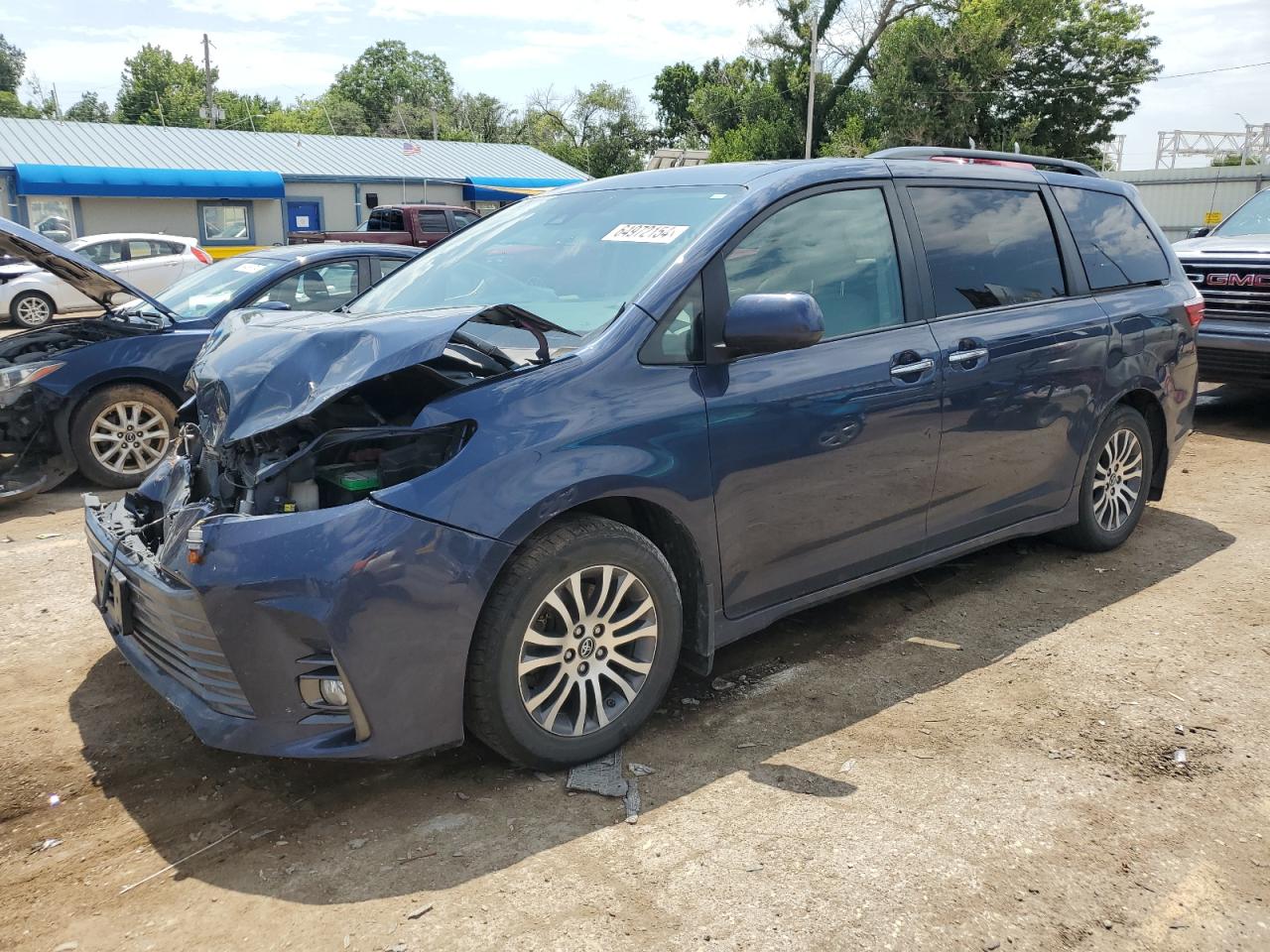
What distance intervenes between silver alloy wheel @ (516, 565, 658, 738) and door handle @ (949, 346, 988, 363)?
1.71 metres

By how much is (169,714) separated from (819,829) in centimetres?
229

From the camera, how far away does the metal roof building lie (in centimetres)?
2865

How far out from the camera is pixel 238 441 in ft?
9.89

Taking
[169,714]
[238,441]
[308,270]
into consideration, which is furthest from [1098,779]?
[308,270]

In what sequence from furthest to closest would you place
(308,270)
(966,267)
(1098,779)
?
(308,270) → (966,267) → (1098,779)

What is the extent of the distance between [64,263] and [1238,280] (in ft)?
28.8

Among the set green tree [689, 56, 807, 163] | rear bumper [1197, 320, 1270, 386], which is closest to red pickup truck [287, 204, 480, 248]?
rear bumper [1197, 320, 1270, 386]

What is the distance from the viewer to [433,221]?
19844mm

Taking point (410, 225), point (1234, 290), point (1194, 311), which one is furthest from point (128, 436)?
point (410, 225)

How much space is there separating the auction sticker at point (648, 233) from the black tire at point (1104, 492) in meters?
2.53

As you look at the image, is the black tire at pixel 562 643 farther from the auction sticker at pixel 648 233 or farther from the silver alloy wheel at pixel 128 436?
the silver alloy wheel at pixel 128 436

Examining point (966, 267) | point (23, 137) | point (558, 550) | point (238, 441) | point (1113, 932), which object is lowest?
point (1113, 932)

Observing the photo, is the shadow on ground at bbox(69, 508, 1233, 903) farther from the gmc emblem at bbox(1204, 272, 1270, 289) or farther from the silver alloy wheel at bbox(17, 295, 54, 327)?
the silver alloy wheel at bbox(17, 295, 54, 327)

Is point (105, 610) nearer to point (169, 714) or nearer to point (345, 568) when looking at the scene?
point (169, 714)
